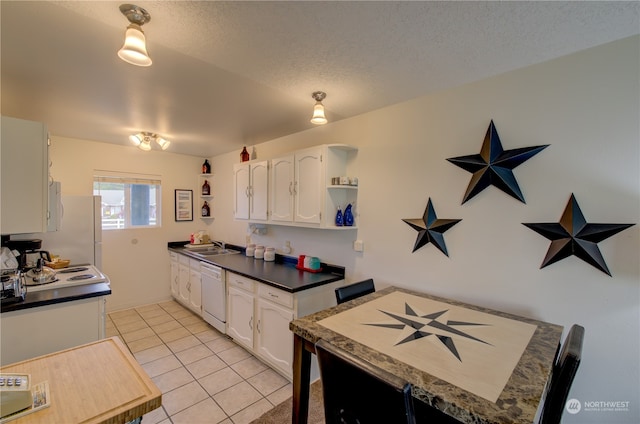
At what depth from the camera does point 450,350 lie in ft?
3.86

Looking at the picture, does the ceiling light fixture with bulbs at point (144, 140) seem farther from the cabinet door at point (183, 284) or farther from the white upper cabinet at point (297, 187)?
the cabinet door at point (183, 284)

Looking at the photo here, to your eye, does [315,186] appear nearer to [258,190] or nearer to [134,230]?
[258,190]

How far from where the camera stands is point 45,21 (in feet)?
3.97

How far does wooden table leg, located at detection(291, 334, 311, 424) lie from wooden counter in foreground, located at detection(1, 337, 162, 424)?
63cm

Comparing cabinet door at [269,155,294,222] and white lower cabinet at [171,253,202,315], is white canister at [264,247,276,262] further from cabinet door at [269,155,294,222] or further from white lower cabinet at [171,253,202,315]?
white lower cabinet at [171,253,202,315]

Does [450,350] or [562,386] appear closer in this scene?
[562,386]

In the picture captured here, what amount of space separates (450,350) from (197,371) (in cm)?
224

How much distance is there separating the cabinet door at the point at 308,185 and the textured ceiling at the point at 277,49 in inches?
17.3

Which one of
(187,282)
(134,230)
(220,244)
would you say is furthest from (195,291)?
(134,230)

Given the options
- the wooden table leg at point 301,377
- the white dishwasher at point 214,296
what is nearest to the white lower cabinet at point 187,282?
the white dishwasher at point 214,296

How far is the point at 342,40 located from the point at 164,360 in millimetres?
3062

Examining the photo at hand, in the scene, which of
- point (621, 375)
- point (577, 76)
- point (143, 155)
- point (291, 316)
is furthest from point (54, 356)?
point (143, 155)

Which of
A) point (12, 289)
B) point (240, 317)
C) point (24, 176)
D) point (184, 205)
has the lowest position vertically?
point (240, 317)

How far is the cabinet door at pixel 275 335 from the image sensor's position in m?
2.21
